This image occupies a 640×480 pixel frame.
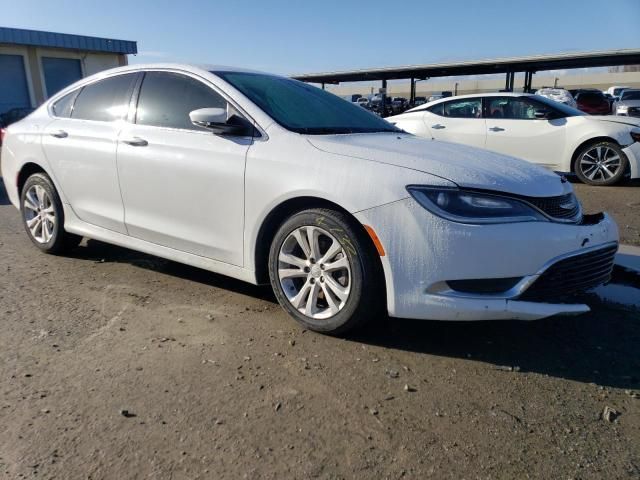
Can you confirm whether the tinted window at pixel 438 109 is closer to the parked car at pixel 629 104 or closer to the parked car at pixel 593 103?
the parked car at pixel 593 103

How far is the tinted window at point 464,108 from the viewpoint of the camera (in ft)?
29.3

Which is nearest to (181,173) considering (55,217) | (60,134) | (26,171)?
(60,134)

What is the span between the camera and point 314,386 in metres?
2.57

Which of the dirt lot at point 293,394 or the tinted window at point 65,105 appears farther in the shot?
the tinted window at point 65,105

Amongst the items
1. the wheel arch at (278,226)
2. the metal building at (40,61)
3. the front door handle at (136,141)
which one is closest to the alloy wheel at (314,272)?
the wheel arch at (278,226)

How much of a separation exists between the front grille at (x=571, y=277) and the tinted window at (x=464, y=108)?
637 cm

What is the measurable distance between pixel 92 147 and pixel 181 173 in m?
1.06

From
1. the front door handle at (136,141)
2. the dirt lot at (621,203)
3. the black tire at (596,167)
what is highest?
the front door handle at (136,141)

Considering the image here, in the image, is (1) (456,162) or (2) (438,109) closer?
(1) (456,162)

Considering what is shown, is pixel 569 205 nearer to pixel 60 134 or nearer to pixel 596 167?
pixel 60 134

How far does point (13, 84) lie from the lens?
65.2ft

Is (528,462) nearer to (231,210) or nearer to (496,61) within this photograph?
(231,210)

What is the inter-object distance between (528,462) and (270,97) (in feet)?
8.87

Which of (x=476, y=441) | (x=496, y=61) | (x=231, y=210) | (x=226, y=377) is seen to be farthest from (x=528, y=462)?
(x=496, y=61)
